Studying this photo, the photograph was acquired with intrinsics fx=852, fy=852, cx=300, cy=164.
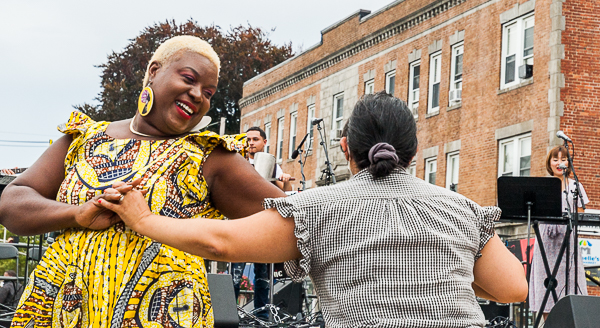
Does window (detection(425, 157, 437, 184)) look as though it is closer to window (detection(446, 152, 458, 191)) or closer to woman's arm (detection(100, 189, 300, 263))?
window (detection(446, 152, 458, 191))

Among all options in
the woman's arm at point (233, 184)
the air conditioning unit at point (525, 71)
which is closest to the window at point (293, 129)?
the air conditioning unit at point (525, 71)

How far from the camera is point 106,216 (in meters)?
2.84

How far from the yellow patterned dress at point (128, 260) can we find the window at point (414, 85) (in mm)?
25225

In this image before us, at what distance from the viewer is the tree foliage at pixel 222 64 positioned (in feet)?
129

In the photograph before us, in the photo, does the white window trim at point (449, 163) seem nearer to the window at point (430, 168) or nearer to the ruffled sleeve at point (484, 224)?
the window at point (430, 168)

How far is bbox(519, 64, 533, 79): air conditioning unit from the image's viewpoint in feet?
72.4

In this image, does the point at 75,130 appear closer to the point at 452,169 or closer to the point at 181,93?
the point at 181,93

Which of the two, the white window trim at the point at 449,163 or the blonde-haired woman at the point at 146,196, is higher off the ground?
the white window trim at the point at 449,163

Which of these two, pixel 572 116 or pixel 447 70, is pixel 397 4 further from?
pixel 572 116

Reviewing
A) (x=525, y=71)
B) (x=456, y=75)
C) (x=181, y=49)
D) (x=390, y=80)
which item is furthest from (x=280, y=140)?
(x=181, y=49)

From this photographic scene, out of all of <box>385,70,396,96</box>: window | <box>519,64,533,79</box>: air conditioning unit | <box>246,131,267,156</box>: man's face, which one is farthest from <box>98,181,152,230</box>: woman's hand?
<box>385,70,396,96</box>: window

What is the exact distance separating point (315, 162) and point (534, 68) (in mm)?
12647

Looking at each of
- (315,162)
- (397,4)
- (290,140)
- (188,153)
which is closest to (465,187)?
(397,4)

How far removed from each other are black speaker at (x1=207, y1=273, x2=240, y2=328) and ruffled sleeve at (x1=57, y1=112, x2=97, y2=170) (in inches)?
85.1
